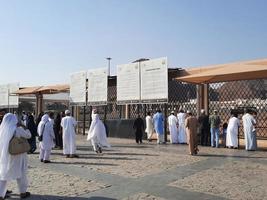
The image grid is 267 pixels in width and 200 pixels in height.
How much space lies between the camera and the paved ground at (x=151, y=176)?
7648mm

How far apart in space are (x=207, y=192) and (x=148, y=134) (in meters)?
11.2

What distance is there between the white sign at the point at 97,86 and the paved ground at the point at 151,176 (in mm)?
7695

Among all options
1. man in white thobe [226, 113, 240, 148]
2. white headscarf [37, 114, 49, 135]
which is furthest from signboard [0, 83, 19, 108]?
man in white thobe [226, 113, 240, 148]

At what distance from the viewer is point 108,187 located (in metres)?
8.23

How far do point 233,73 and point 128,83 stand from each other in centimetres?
653

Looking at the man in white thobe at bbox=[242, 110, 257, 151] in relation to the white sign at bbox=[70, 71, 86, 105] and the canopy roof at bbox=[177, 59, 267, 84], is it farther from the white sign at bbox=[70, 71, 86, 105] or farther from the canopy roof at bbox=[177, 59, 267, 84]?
the white sign at bbox=[70, 71, 86, 105]

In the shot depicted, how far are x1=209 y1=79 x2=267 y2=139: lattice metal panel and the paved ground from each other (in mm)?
2932

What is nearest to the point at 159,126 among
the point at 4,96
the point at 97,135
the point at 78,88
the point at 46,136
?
the point at 97,135

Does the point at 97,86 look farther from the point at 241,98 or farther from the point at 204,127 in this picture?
the point at 241,98

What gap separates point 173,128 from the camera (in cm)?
1744

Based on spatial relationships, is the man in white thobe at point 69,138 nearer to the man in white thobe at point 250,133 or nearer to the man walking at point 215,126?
the man walking at point 215,126

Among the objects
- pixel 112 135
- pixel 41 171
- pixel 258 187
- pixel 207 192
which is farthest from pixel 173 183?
pixel 112 135

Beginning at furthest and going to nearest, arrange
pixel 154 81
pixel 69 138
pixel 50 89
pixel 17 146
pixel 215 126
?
1. pixel 50 89
2. pixel 154 81
3. pixel 215 126
4. pixel 69 138
5. pixel 17 146

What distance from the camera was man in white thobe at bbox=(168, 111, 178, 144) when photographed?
57.0 feet
